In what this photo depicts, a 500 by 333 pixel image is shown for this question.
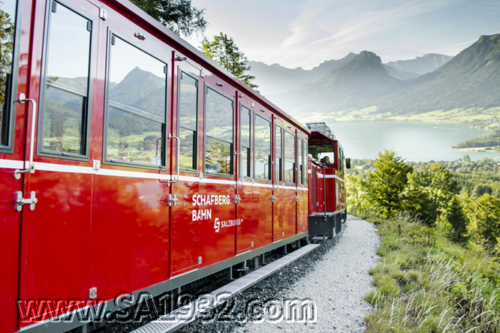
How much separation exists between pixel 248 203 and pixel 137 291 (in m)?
2.83

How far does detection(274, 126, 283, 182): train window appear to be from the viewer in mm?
7546

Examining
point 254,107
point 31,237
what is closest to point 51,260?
point 31,237

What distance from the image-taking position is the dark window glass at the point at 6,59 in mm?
2328

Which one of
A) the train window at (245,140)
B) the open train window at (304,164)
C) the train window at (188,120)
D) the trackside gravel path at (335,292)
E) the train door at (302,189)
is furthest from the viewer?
the open train window at (304,164)

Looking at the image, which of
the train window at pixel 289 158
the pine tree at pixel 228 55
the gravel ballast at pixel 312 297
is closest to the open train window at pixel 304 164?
the train window at pixel 289 158

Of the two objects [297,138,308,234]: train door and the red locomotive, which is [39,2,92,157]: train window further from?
[297,138,308,234]: train door

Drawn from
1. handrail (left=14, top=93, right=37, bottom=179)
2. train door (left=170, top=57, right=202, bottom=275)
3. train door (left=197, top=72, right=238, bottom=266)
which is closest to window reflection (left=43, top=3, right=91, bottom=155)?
handrail (left=14, top=93, right=37, bottom=179)

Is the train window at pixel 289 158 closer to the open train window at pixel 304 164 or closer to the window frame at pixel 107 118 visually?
the open train window at pixel 304 164

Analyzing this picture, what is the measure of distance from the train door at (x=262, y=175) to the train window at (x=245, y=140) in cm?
25

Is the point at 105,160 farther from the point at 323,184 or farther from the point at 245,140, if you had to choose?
the point at 323,184

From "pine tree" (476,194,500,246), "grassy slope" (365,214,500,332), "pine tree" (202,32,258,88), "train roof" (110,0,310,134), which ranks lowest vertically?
"pine tree" (476,194,500,246)

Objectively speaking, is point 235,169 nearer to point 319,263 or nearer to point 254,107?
point 254,107

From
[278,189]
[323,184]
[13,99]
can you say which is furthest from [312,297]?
[323,184]

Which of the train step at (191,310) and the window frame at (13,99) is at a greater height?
the window frame at (13,99)
